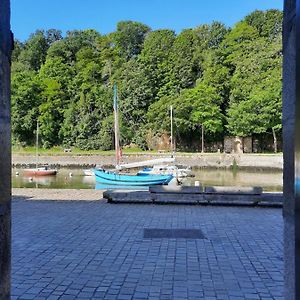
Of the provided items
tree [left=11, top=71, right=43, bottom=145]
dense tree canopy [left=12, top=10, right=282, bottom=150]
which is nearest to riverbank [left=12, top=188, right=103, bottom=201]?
dense tree canopy [left=12, top=10, right=282, bottom=150]

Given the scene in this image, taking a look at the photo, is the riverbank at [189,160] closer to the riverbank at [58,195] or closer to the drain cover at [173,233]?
the riverbank at [58,195]

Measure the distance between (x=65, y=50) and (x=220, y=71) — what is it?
37.1 metres

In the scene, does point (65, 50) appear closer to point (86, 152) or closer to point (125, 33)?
point (125, 33)

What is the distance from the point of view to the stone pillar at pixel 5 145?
113 inches

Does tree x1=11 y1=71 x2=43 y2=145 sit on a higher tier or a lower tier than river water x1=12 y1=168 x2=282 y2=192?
higher

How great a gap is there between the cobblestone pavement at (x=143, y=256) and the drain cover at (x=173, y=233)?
178 millimetres

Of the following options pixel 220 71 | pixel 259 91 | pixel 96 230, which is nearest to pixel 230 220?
pixel 96 230

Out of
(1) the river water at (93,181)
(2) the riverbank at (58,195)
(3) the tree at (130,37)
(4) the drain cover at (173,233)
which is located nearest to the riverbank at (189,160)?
(1) the river water at (93,181)

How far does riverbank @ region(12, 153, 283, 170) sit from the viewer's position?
5053 centimetres

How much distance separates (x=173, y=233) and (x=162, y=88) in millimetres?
61619

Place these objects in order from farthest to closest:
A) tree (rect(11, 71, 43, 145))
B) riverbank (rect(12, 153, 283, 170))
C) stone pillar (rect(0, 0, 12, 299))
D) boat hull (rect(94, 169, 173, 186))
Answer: tree (rect(11, 71, 43, 145))
riverbank (rect(12, 153, 283, 170))
boat hull (rect(94, 169, 173, 186))
stone pillar (rect(0, 0, 12, 299))

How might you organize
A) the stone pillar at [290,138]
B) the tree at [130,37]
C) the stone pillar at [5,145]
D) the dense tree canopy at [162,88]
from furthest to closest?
the tree at [130,37], the dense tree canopy at [162,88], the stone pillar at [5,145], the stone pillar at [290,138]

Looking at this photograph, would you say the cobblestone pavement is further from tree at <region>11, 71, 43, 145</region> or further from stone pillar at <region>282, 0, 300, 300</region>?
tree at <region>11, 71, 43, 145</region>

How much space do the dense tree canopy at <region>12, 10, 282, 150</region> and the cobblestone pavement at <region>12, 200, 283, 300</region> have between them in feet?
163
